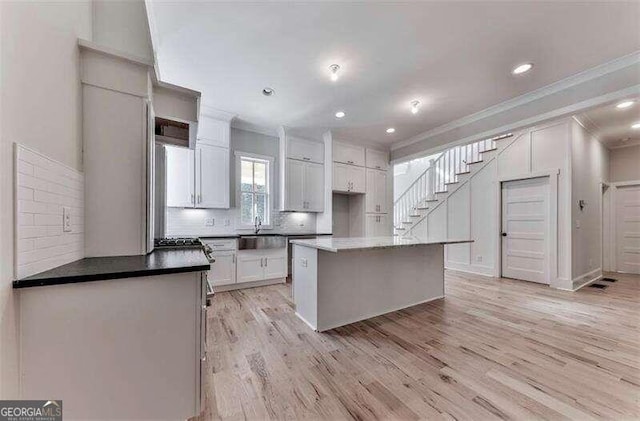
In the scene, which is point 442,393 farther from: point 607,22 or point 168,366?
point 607,22

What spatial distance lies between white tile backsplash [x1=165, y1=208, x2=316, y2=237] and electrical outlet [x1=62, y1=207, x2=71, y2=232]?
242cm

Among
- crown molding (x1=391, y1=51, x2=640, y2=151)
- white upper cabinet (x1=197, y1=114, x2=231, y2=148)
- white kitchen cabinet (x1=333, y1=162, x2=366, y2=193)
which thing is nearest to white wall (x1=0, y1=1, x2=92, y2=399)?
white upper cabinet (x1=197, y1=114, x2=231, y2=148)

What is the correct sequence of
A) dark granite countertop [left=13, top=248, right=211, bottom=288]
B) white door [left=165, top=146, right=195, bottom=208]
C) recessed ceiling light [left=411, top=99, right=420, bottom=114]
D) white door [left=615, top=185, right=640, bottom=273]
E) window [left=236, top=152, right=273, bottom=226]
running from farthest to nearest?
white door [left=615, top=185, right=640, bottom=273] → window [left=236, top=152, right=273, bottom=226] → white door [left=165, top=146, right=195, bottom=208] → recessed ceiling light [left=411, top=99, right=420, bottom=114] → dark granite countertop [left=13, top=248, right=211, bottom=288]

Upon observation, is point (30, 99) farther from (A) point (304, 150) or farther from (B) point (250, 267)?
(A) point (304, 150)

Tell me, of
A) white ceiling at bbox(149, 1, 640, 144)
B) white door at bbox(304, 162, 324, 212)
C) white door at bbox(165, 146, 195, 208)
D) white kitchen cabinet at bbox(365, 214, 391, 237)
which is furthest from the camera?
white kitchen cabinet at bbox(365, 214, 391, 237)

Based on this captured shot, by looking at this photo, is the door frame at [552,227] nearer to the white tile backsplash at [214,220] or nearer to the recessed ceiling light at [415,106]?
the recessed ceiling light at [415,106]

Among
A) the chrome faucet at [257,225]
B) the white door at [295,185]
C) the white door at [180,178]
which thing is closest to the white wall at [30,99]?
the white door at [180,178]

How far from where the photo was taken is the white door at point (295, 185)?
15.3 ft

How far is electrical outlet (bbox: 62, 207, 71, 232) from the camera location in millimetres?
1306

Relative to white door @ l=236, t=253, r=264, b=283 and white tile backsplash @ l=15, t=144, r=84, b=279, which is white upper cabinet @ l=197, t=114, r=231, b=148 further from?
white tile backsplash @ l=15, t=144, r=84, b=279

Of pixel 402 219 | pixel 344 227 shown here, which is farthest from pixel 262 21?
pixel 402 219

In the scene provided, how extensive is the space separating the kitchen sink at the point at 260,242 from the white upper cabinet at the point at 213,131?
5.09 ft

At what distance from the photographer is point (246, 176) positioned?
4.60 meters

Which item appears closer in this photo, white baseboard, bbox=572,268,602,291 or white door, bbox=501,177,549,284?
white baseboard, bbox=572,268,602,291
